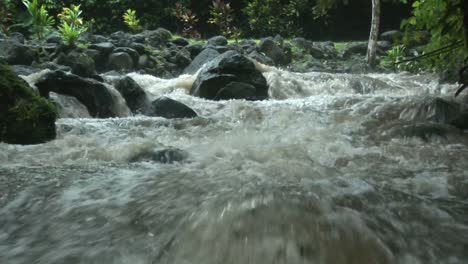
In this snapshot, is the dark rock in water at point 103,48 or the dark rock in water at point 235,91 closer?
the dark rock in water at point 235,91

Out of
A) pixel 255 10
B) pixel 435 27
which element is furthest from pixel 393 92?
pixel 255 10

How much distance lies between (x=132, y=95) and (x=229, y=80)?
2.00 metres

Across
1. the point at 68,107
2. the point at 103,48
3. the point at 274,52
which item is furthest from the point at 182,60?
the point at 68,107

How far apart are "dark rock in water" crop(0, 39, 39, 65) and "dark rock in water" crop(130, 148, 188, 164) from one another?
6.94m

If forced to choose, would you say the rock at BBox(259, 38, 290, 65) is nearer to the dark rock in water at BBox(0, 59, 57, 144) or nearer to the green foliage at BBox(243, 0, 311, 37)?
the green foliage at BBox(243, 0, 311, 37)

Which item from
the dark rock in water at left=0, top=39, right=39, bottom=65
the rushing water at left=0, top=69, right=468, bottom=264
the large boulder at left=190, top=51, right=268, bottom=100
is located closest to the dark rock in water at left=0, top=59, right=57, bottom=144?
the rushing water at left=0, top=69, right=468, bottom=264

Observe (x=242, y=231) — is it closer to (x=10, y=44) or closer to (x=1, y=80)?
(x=1, y=80)

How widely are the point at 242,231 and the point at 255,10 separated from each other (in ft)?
56.5

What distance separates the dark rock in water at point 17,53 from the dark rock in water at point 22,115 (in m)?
5.10

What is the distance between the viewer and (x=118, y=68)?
10.5 m

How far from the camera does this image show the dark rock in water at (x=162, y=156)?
3229mm

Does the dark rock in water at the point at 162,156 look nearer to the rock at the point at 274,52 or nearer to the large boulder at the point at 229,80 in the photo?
the large boulder at the point at 229,80

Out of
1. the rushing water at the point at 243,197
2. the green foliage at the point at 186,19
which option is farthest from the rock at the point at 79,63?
the green foliage at the point at 186,19

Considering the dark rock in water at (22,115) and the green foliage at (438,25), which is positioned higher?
the green foliage at (438,25)
